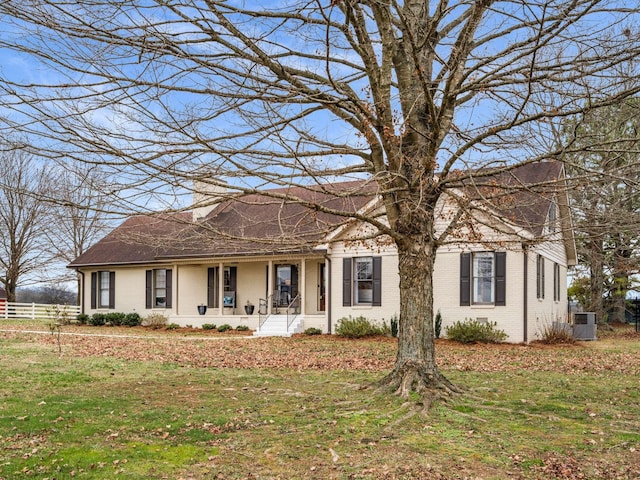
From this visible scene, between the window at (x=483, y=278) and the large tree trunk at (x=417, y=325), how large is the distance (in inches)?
441

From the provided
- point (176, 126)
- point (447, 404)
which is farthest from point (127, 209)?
point (447, 404)

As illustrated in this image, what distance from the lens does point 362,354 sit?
15531 millimetres

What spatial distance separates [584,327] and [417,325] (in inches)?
634

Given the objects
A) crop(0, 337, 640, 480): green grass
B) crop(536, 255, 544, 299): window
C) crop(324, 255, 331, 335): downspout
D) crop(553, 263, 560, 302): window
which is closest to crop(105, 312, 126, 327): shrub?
crop(324, 255, 331, 335): downspout

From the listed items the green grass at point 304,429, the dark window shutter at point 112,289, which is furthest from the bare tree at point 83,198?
the dark window shutter at point 112,289

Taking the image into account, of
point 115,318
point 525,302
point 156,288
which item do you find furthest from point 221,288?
point 525,302

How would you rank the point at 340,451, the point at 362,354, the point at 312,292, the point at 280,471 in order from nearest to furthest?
1. the point at 280,471
2. the point at 340,451
3. the point at 362,354
4. the point at 312,292

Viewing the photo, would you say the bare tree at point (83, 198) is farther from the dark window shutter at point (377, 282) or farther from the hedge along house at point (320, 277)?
the dark window shutter at point (377, 282)

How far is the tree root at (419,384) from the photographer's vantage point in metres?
8.57

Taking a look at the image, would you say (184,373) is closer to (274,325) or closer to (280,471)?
(280,471)

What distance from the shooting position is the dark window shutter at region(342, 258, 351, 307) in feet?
70.7

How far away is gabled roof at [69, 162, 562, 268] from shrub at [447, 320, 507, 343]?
136 inches

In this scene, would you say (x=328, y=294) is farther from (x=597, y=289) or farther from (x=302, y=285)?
(x=597, y=289)

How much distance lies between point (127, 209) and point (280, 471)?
143 inches
